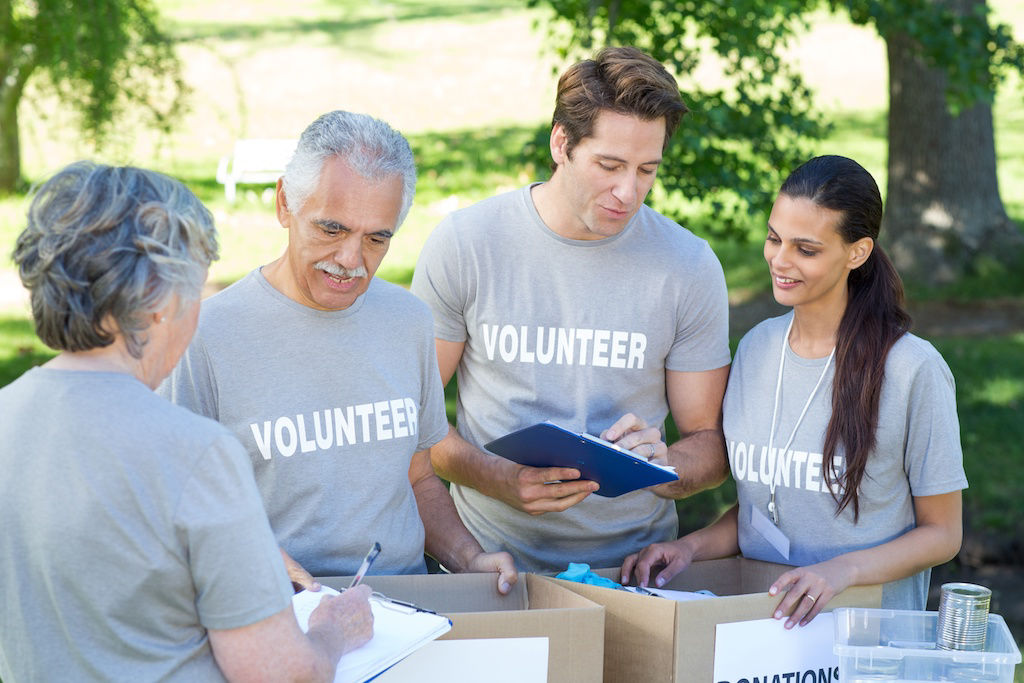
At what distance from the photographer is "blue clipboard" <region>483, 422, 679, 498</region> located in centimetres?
236

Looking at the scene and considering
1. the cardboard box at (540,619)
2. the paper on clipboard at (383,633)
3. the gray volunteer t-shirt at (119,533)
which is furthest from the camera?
the cardboard box at (540,619)

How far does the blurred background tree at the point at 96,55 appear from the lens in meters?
4.52

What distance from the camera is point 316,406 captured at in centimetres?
238

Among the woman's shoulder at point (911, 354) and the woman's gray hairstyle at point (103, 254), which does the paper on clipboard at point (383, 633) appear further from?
the woman's shoulder at point (911, 354)

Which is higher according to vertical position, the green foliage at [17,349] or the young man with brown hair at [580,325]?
the young man with brown hair at [580,325]

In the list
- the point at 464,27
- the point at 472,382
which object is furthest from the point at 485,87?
the point at 472,382

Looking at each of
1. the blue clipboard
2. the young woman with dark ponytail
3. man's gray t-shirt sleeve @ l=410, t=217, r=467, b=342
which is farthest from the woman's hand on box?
man's gray t-shirt sleeve @ l=410, t=217, r=467, b=342

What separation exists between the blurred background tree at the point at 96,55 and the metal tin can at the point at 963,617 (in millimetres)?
3634

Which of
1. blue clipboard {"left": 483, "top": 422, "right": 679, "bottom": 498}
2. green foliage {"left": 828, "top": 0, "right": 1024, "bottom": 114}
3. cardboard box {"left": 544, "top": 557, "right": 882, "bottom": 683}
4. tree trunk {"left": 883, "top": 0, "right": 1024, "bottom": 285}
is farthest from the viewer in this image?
Result: tree trunk {"left": 883, "top": 0, "right": 1024, "bottom": 285}

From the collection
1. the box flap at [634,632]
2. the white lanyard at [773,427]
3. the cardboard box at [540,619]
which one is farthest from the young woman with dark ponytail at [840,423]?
the cardboard box at [540,619]

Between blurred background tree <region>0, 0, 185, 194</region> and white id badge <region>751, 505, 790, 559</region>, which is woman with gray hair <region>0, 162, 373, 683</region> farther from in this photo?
blurred background tree <region>0, 0, 185, 194</region>

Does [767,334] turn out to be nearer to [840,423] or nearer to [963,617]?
[840,423]

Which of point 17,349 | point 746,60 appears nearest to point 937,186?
point 746,60

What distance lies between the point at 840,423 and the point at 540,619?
861 mm
